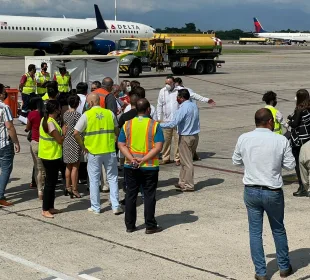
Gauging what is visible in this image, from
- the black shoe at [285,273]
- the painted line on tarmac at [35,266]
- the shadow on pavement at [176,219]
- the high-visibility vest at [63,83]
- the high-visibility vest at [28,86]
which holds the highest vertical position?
the high-visibility vest at [63,83]

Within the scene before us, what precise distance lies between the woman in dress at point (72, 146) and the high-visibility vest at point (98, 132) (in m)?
1.06

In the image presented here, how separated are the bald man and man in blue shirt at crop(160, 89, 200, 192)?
5.57 feet

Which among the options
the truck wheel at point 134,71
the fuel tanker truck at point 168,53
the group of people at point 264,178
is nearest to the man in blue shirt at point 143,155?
the group of people at point 264,178

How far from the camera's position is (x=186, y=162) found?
34.8 feet

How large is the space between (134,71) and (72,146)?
2615 cm

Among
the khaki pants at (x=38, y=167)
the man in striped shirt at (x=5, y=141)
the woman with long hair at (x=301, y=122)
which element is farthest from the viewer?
the woman with long hair at (x=301, y=122)

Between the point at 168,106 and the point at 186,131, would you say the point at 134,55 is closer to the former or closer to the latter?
the point at 168,106

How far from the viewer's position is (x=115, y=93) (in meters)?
11.4

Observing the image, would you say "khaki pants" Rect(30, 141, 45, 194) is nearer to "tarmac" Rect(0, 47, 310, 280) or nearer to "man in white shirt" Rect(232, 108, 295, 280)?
"tarmac" Rect(0, 47, 310, 280)

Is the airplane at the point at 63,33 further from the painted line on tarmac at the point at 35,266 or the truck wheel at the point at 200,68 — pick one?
the painted line on tarmac at the point at 35,266

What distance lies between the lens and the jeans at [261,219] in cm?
628

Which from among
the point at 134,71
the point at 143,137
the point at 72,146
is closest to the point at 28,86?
the point at 72,146

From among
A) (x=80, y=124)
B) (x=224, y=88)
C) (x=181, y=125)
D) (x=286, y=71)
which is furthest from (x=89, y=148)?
(x=286, y=71)

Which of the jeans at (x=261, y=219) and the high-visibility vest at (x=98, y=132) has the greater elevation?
the high-visibility vest at (x=98, y=132)
